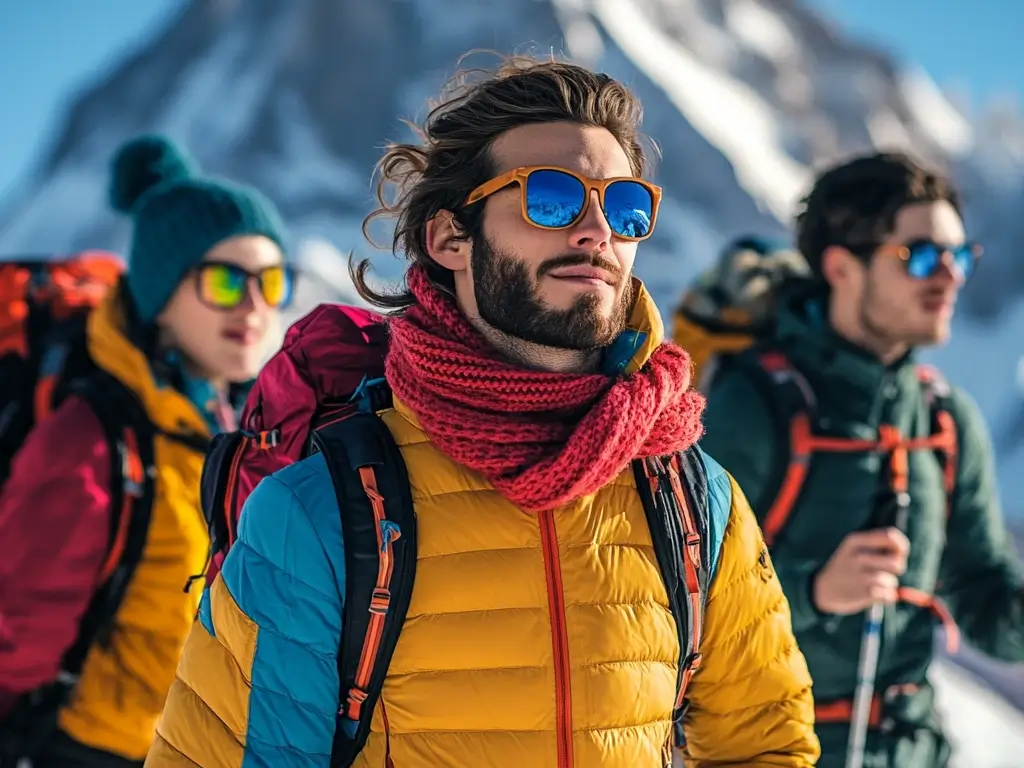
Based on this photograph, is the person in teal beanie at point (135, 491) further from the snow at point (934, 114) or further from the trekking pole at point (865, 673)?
the snow at point (934, 114)

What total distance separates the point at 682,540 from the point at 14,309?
314 centimetres

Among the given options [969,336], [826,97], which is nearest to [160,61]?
[826,97]

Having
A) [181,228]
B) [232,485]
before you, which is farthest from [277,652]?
[181,228]

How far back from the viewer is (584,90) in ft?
7.10

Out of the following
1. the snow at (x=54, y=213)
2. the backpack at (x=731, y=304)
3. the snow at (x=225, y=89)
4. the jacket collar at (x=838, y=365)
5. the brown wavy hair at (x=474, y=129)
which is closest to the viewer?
the brown wavy hair at (x=474, y=129)

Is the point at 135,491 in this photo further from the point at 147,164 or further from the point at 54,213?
the point at 54,213

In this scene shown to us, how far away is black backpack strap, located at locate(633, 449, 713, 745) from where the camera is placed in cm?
196

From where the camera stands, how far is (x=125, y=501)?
11.1 feet

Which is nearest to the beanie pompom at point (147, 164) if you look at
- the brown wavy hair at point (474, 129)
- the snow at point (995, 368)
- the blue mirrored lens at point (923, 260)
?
the brown wavy hair at point (474, 129)

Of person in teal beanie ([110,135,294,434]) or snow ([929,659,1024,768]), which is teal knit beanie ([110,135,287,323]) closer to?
person in teal beanie ([110,135,294,434])

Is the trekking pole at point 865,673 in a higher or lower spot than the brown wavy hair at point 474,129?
lower

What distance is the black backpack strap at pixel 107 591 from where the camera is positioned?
338 cm

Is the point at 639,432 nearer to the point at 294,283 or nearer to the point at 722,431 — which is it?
the point at 722,431

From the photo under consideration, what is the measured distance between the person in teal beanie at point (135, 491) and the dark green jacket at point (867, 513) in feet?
5.73
